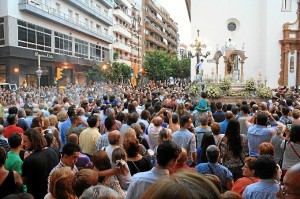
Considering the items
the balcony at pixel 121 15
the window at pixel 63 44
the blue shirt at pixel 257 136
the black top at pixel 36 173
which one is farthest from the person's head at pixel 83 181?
the balcony at pixel 121 15

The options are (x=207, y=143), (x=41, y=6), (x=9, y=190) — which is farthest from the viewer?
(x=41, y=6)

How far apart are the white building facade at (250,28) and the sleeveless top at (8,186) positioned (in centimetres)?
3179

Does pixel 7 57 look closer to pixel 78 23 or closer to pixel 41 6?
pixel 41 6

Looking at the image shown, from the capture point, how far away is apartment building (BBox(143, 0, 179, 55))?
7900 centimetres

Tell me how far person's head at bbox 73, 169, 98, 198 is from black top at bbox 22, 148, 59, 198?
4.70 ft

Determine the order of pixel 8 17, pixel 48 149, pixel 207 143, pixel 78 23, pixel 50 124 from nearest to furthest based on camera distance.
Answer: pixel 48 149 < pixel 207 143 < pixel 50 124 < pixel 8 17 < pixel 78 23

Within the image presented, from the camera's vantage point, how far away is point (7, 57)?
31125 mm

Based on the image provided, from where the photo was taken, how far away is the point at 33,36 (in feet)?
111

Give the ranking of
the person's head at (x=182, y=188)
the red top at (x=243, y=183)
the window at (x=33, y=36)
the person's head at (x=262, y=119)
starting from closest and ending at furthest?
1. the person's head at (x=182, y=188)
2. the red top at (x=243, y=183)
3. the person's head at (x=262, y=119)
4. the window at (x=33, y=36)

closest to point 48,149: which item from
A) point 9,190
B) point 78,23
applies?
point 9,190

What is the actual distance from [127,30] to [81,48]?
63.3 ft

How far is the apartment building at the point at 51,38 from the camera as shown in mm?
31078

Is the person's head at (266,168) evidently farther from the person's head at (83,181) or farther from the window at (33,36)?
the window at (33,36)

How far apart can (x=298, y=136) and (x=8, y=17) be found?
29.1 metres
